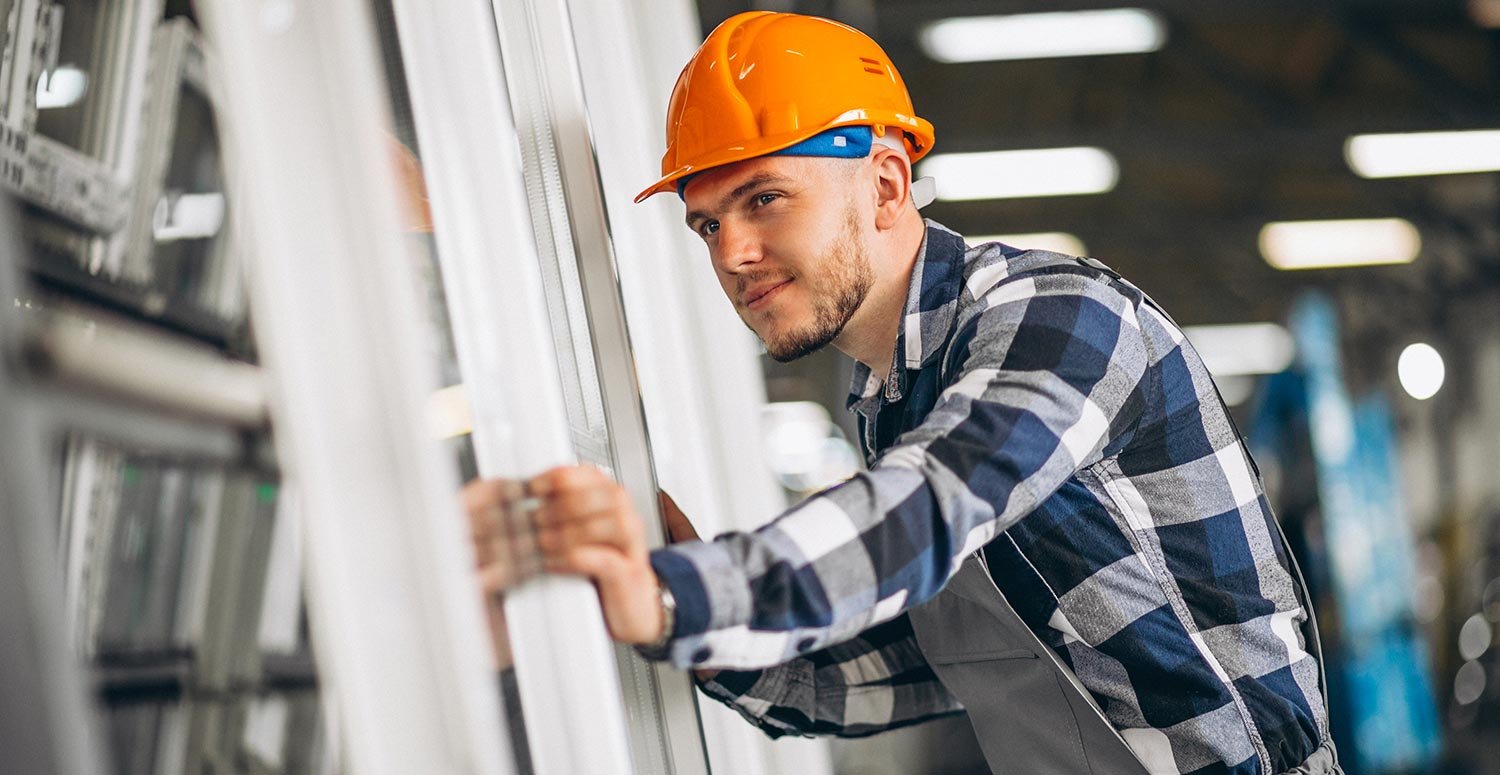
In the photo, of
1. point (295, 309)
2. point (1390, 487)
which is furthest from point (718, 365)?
point (1390, 487)

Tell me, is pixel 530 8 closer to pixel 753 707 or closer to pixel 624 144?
pixel 624 144

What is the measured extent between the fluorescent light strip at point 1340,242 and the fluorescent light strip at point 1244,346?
2361 millimetres

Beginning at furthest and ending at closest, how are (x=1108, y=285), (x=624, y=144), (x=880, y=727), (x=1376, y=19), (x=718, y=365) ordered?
(x=1376, y=19)
(x=718, y=365)
(x=624, y=144)
(x=880, y=727)
(x=1108, y=285)

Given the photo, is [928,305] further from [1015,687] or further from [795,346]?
[1015,687]

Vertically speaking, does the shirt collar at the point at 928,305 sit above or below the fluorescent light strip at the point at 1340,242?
below

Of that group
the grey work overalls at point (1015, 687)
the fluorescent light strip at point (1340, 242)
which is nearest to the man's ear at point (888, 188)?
the grey work overalls at point (1015, 687)

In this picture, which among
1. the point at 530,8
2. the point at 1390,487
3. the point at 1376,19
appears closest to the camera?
the point at 530,8

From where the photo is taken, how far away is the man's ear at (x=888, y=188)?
1.59 meters

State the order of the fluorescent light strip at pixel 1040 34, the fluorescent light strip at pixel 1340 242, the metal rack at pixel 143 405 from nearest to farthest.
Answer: the metal rack at pixel 143 405
the fluorescent light strip at pixel 1040 34
the fluorescent light strip at pixel 1340 242

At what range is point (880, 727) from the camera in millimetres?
1799

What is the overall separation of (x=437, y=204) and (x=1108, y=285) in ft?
2.26

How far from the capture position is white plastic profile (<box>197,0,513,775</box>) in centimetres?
76

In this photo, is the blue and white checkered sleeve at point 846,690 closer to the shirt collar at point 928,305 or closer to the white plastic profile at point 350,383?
the shirt collar at point 928,305

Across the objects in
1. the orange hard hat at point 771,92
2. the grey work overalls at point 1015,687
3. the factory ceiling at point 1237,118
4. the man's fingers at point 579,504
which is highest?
the factory ceiling at point 1237,118
